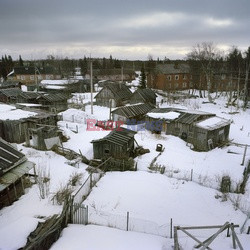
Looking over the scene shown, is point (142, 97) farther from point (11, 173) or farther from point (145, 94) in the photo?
point (11, 173)

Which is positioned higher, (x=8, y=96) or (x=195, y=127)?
(x=8, y=96)

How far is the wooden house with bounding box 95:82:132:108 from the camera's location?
44438 millimetres

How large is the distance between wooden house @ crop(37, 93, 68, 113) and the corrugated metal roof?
26379 mm

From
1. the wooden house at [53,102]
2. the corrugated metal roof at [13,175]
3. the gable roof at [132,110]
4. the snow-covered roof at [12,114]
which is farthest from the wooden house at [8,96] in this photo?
the corrugated metal roof at [13,175]

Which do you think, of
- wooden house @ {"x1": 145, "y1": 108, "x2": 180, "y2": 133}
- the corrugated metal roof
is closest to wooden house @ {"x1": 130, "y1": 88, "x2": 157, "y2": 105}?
wooden house @ {"x1": 145, "y1": 108, "x2": 180, "y2": 133}

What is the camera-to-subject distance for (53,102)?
40.8 m

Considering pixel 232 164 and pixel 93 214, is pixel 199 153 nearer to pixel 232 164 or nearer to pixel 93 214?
pixel 232 164

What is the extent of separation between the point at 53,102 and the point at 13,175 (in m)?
29.6

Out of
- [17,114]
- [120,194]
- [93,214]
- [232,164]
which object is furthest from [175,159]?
[17,114]

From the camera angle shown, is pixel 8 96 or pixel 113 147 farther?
pixel 8 96

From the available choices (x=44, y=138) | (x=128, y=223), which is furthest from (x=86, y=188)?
(x=44, y=138)

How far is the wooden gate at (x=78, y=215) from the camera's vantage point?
11.2 m

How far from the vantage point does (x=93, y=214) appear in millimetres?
12609

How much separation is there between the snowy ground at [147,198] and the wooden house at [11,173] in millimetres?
545
